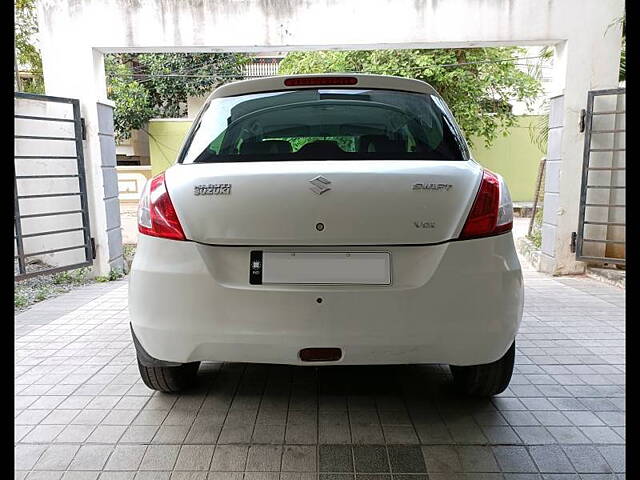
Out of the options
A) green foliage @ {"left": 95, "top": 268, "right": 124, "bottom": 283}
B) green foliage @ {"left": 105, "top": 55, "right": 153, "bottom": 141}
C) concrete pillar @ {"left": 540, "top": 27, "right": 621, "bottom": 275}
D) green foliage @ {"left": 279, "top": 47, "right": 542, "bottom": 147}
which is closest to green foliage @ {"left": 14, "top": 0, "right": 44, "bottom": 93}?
green foliage @ {"left": 105, "top": 55, "right": 153, "bottom": 141}

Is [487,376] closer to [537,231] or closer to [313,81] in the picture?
[313,81]

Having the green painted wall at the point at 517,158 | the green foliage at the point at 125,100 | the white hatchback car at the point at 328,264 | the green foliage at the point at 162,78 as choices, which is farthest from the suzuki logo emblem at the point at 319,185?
the green painted wall at the point at 517,158

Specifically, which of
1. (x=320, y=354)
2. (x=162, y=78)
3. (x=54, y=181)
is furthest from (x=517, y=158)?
(x=320, y=354)

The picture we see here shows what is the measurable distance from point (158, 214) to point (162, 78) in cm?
1215

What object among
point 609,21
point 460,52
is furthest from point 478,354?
point 460,52

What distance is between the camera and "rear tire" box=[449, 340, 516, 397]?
247 cm

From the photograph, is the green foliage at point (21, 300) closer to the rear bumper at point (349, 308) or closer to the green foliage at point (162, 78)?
the rear bumper at point (349, 308)

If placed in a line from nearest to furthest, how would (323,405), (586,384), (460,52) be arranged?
1. (323,405)
2. (586,384)
3. (460,52)

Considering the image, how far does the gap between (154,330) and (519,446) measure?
1655 mm

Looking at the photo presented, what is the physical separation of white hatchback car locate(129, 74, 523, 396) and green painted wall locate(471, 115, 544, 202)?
13596mm

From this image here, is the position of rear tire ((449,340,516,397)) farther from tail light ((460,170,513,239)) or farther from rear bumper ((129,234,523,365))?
tail light ((460,170,513,239))

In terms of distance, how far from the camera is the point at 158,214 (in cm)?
215

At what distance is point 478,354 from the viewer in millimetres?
2117

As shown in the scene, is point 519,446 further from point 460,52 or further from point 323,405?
point 460,52
